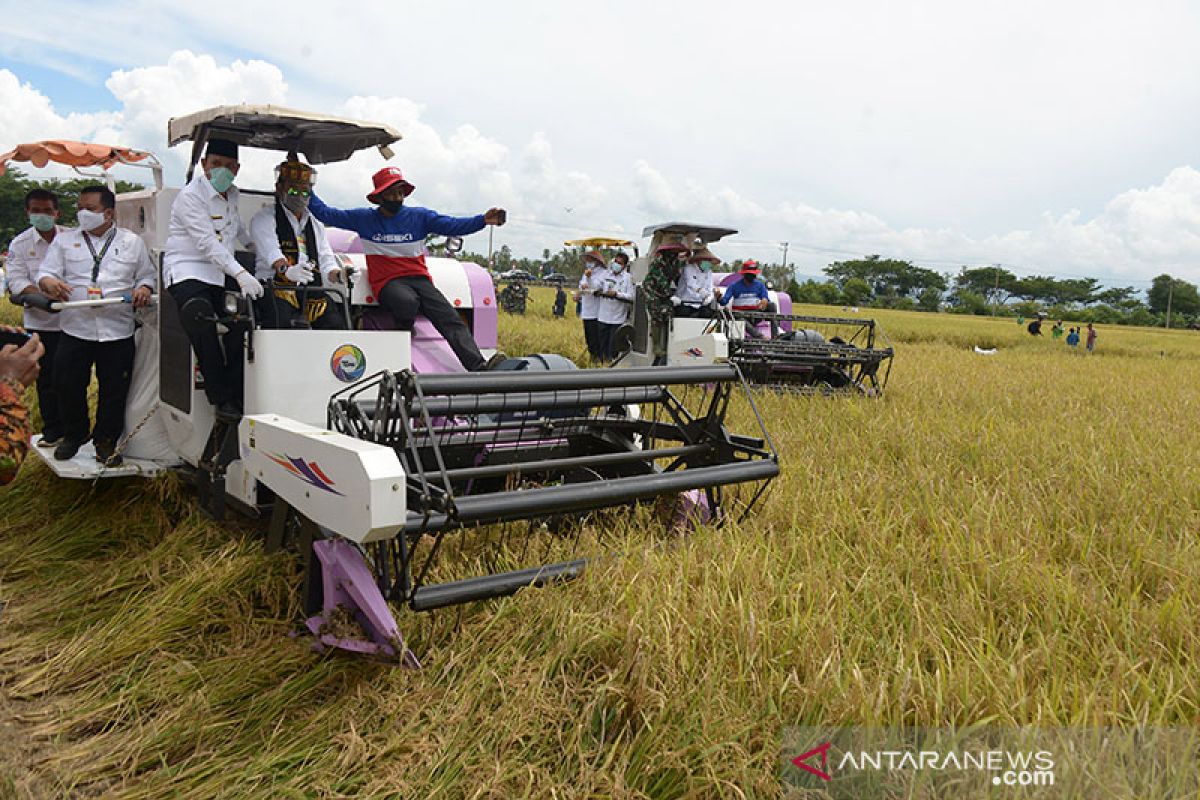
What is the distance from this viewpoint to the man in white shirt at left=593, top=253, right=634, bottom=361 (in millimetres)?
12000

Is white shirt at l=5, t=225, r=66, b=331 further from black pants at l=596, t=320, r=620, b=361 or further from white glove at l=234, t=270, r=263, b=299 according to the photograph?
black pants at l=596, t=320, r=620, b=361

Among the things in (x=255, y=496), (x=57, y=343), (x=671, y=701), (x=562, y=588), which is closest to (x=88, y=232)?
(x=57, y=343)

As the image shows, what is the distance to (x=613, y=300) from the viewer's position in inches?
482

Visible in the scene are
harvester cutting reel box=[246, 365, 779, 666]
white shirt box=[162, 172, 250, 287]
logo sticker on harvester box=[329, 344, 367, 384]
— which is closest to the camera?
harvester cutting reel box=[246, 365, 779, 666]

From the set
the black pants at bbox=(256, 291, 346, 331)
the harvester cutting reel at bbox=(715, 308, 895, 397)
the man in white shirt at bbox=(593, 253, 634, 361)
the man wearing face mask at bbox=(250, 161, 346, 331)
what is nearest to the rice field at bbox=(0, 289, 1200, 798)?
the black pants at bbox=(256, 291, 346, 331)

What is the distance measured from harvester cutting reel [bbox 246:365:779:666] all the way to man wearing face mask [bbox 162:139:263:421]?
28.1 inches

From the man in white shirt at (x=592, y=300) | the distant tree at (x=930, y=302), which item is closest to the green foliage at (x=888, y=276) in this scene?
the distant tree at (x=930, y=302)

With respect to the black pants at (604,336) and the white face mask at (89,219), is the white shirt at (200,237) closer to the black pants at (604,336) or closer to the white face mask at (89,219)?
the white face mask at (89,219)

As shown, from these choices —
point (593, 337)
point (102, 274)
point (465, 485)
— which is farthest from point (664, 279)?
point (465, 485)

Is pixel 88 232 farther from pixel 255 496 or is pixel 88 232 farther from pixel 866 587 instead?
pixel 866 587

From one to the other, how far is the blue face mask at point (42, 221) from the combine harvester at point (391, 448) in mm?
585

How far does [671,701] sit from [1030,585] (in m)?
1.49

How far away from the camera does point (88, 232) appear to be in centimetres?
518

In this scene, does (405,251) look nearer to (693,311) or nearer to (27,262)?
(27,262)
